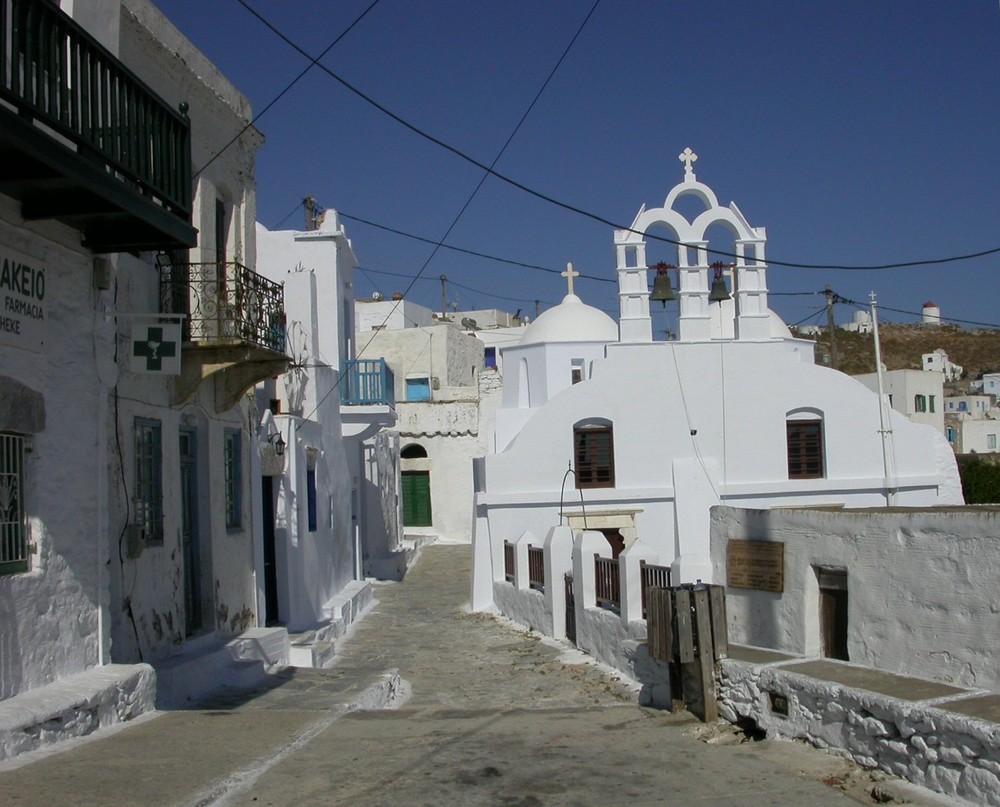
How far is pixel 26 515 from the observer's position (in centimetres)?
748

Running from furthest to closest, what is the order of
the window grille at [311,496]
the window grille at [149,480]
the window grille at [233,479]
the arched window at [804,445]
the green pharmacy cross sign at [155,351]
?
the arched window at [804,445]
the window grille at [311,496]
the window grille at [233,479]
the window grille at [149,480]
the green pharmacy cross sign at [155,351]

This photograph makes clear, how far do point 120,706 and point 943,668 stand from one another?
5.86 meters

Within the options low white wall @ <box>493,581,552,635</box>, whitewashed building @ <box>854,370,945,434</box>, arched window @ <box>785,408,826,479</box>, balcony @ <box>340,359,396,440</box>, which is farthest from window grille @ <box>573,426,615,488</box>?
whitewashed building @ <box>854,370,945,434</box>

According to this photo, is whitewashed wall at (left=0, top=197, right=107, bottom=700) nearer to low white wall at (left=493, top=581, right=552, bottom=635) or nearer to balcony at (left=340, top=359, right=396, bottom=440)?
low white wall at (left=493, top=581, right=552, bottom=635)

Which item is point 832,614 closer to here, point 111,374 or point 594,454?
point 111,374

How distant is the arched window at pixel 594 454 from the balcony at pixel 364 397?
451cm

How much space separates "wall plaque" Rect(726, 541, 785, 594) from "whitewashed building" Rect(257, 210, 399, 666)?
5.85 metres

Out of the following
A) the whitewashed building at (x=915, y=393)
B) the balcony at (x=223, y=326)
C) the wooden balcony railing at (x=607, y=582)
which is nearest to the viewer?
the balcony at (x=223, y=326)

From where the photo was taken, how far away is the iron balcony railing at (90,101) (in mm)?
6492

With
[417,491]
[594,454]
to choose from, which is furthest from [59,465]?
[417,491]

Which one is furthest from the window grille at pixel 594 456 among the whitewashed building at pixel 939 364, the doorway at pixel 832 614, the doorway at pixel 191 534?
the whitewashed building at pixel 939 364

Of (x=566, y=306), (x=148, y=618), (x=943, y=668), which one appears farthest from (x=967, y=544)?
(x=566, y=306)

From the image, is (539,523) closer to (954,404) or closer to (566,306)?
(566,306)

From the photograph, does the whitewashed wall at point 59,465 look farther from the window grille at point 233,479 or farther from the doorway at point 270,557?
the doorway at point 270,557
